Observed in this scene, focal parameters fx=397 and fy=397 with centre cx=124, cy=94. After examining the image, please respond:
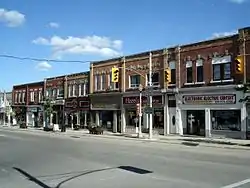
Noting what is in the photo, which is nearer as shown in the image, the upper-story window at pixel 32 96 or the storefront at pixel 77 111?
the storefront at pixel 77 111

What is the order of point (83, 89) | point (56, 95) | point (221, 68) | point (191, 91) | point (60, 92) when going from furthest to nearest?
1. point (56, 95)
2. point (60, 92)
3. point (83, 89)
4. point (191, 91)
5. point (221, 68)

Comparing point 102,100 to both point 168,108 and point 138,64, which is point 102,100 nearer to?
point 138,64

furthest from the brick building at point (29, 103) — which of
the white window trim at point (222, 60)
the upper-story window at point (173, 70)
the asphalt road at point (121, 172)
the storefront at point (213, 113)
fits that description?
the asphalt road at point (121, 172)

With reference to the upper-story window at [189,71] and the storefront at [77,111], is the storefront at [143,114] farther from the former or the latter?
the storefront at [77,111]

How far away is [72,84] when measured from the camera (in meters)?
58.1

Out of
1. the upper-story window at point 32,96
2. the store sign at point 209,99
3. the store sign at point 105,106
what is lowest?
the store sign at point 105,106

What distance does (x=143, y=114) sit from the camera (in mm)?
42969

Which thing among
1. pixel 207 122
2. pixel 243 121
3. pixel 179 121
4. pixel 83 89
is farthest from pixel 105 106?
pixel 243 121

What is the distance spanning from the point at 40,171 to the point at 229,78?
74.8 ft

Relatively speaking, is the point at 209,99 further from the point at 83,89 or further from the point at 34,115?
the point at 34,115

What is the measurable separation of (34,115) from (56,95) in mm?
10279

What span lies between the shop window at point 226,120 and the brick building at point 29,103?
39.2 metres

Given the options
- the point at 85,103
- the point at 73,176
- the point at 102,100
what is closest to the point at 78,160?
the point at 73,176

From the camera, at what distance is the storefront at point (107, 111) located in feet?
154
